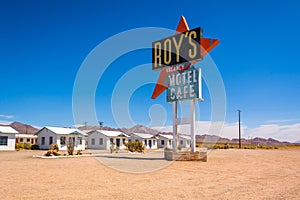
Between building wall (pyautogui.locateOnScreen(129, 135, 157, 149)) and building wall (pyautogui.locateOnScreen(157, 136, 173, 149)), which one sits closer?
building wall (pyautogui.locateOnScreen(129, 135, 157, 149))

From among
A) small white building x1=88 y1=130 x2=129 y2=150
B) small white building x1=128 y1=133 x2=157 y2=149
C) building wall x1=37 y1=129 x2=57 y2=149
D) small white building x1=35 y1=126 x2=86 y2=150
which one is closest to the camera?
small white building x1=35 y1=126 x2=86 y2=150

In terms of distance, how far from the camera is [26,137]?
57.4m

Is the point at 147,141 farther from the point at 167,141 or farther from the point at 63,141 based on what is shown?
the point at 63,141

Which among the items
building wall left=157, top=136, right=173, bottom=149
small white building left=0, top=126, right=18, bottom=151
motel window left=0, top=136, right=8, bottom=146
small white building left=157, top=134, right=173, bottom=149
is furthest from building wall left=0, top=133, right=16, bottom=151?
building wall left=157, top=136, right=173, bottom=149

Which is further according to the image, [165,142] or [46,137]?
[165,142]

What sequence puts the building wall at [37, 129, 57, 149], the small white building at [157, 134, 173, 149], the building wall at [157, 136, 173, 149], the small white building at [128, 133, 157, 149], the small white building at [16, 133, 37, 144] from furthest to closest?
the small white building at [157, 134, 173, 149] < the building wall at [157, 136, 173, 149] < the small white building at [16, 133, 37, 144] < the small white building at [128, 133, 157, 149] < the building wall at [37, 129, 57, 149]

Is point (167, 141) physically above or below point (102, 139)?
below

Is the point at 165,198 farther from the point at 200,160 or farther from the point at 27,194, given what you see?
the point at 200,160

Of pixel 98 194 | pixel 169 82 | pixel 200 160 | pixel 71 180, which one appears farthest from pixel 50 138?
pixel 98 194

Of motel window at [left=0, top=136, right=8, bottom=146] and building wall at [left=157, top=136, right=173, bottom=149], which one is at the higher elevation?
motel window at [left=0, top=136, right=8, bottom=146]

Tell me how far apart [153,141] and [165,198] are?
47.8 metres

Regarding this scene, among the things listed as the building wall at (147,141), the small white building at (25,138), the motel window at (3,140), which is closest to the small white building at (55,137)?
the motel window at (3,140)

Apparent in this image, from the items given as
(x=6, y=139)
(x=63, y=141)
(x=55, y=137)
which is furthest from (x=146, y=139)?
(x=6, y=139)

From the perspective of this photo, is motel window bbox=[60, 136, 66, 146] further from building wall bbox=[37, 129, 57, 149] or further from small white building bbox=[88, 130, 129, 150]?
small white building bbox=[88, 130, 129, 150]
